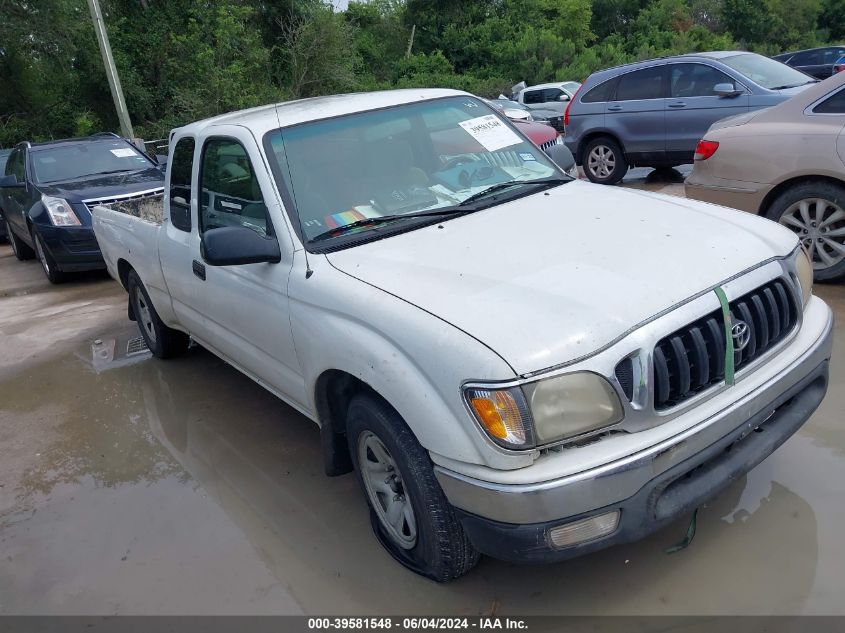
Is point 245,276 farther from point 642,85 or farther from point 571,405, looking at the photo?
point 642,85

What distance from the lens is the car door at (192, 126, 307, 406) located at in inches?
134

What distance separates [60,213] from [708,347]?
8.19 metres

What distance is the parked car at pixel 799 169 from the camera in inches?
209

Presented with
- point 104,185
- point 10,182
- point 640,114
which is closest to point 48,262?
point 104,185

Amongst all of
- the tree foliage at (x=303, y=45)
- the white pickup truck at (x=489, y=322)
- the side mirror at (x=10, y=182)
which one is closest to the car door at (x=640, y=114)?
the white pickup truck at (x=489, y=322)

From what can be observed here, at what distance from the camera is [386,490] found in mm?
2996

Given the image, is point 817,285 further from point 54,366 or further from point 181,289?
point 54,366

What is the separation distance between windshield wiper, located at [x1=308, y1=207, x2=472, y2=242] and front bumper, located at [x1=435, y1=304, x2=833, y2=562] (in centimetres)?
128

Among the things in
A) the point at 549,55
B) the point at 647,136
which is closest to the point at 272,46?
the point at 549,55

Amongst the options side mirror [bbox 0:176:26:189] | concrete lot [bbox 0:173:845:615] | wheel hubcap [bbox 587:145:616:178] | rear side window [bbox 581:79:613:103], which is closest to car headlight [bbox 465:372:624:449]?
concrete lot [bbox 0:173:845:615]

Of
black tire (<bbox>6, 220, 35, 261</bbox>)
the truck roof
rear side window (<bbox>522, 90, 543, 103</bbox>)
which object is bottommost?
black tire (<bbox>6, 220, 35, 261</bbox>)

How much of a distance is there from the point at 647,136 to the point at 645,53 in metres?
30.4

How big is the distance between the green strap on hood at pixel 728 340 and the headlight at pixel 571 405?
51 centimetres

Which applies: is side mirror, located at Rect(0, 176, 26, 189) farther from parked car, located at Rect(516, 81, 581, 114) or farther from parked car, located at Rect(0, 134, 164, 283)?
parked car, located at Rect(516, 81, 581, 114)
